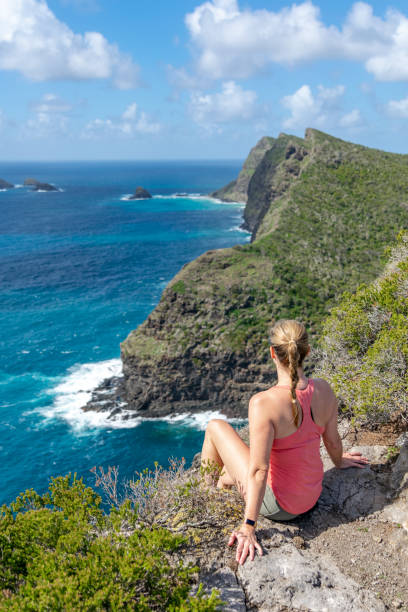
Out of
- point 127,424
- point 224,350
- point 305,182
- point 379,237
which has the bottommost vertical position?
point 127,424

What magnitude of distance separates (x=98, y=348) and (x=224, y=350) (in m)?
18.8

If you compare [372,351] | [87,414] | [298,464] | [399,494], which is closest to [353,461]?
[399,494]

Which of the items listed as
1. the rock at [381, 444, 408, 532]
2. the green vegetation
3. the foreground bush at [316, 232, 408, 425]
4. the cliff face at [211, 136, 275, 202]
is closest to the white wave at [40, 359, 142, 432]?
the green vegetation

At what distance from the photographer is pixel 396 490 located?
652 centimetres

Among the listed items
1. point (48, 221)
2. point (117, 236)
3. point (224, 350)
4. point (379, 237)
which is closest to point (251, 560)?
point (224, 350)

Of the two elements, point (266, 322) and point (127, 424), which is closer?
point (127, 424)

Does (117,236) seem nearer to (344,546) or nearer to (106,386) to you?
(106,386)

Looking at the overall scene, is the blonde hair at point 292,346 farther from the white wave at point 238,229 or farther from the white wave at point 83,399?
the white wave at point 238,229

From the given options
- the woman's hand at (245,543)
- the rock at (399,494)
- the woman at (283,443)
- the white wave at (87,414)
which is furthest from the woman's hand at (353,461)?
the white wave at (87,414)

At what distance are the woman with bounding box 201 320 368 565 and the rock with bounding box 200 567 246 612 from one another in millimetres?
234

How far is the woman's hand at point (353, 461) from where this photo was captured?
694 centimetres

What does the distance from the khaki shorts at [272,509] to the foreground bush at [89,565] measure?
46.4 inches

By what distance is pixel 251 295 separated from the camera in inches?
1916

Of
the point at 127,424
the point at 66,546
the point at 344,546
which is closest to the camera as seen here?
the point at 66,546
